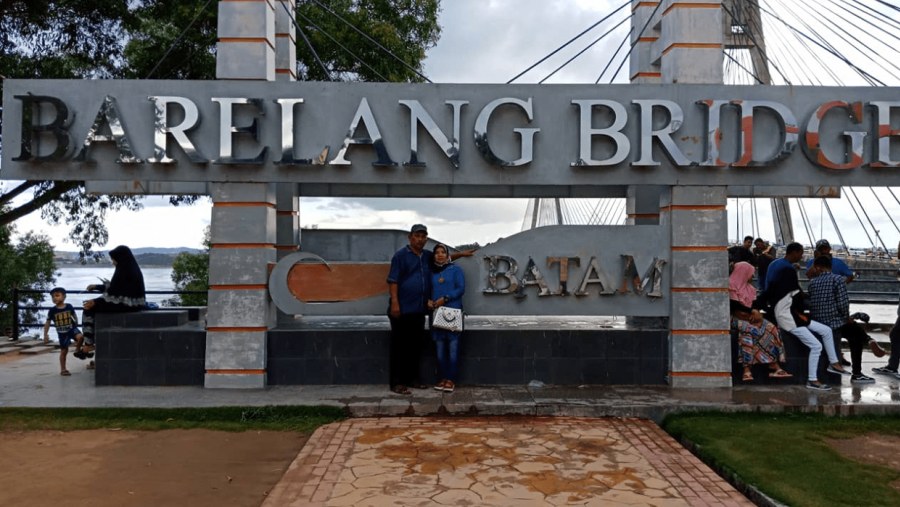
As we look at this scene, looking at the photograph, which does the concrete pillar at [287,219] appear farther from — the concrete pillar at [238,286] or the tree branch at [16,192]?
the tree branch at [16,192]

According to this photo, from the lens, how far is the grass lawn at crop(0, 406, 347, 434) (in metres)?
6.13

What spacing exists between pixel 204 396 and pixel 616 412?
404cm

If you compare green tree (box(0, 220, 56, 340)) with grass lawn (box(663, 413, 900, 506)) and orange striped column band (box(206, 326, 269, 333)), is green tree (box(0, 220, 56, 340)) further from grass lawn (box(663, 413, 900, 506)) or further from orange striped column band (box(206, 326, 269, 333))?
grass lawn (box(663, 413, 900, 506))

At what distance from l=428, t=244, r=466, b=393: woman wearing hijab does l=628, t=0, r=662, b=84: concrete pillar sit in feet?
12.4

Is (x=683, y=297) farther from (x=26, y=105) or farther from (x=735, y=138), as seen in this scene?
(x=26, y=105)

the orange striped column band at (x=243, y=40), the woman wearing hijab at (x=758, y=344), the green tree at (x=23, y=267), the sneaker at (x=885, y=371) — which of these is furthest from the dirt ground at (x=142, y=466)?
the green tree at (x=23, y=267)

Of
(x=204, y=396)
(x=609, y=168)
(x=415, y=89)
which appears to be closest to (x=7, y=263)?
(x=204, y=396)

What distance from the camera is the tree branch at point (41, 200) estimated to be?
1462 centimetres

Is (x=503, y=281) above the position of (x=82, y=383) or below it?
above

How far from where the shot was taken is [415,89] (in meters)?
7.37

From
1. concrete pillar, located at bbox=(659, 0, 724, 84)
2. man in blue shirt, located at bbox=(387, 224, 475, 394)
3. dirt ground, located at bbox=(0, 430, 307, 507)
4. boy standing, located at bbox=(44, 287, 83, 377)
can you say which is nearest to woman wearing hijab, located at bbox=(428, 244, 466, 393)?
man in blue shirt, located at bbox=(387, 224, 475, 394)

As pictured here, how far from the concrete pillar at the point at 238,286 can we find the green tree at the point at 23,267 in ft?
45.0

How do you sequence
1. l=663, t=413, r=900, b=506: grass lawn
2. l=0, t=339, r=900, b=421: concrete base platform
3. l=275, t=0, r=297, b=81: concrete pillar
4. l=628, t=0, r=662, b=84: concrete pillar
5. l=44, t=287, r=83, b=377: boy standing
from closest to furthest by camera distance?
l=663, t=413, r=900, b=506: grass lawn, l=0, t=339, r=900, b=421: concrete base platform, l=44, t=287, r=83, b=377: boy standing, l=275, t=0, r=297, b=81: concrete pillar, l=628, t=0, r=662, b=84: concrete pillar

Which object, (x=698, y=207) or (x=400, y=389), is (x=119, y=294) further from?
(x=698, y=207)
